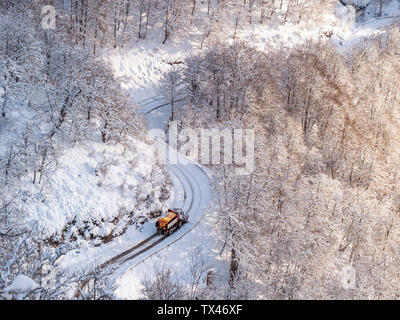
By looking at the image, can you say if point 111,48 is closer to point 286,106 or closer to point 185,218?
point 286,106

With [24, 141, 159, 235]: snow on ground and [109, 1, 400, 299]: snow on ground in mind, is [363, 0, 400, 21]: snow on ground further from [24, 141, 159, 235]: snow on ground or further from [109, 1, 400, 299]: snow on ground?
[24, 141, 159, 235]: snow on ground

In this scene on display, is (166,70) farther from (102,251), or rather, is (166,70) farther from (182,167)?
(102,251)

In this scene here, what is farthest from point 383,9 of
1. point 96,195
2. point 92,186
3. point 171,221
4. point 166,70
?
point 96,195

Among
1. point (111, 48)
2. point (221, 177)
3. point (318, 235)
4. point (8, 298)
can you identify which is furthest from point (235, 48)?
point (8, 298)

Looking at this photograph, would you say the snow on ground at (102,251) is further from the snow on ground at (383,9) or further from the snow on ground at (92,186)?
the snow on ground at (383,9)

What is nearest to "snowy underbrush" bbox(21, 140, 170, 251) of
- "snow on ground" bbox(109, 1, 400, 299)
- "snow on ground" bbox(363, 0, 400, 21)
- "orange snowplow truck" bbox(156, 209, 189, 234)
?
"orange snowplow truck" bbox(156, 209, 189, 234)

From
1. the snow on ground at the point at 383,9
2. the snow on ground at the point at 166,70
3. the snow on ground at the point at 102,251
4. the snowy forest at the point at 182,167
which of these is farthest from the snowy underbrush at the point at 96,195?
the snow on ground at the point at 383,9
